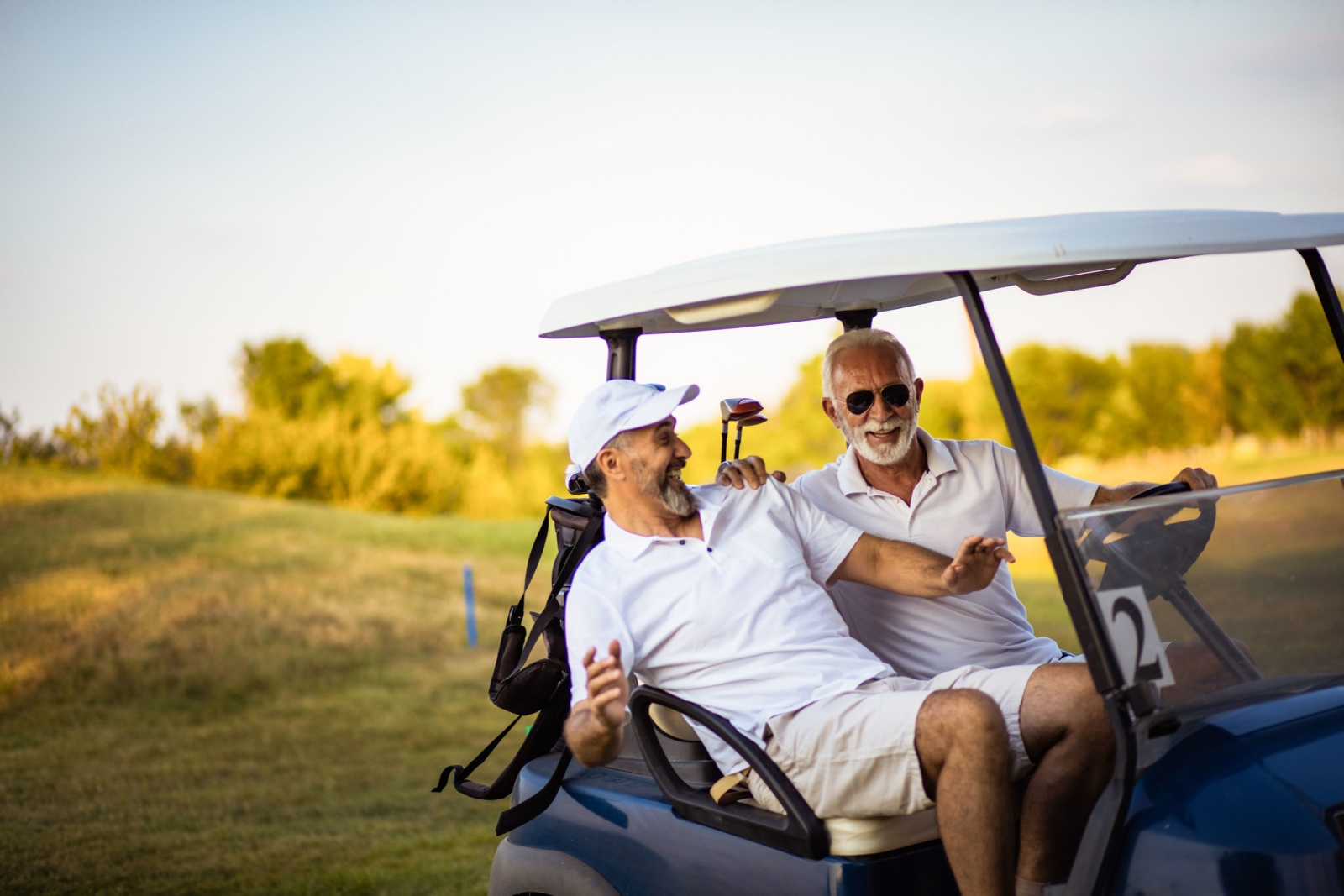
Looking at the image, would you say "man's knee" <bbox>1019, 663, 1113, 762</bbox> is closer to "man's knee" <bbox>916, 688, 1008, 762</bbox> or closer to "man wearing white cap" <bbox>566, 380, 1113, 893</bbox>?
"man wearing white cap" <bbox>566, 380, 1113, 893</bbox>

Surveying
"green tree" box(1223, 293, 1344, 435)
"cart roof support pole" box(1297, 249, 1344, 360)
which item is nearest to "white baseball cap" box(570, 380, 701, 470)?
"cart roof support pole" box(1297, 249, 1344, 360)

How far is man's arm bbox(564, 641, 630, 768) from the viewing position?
7.00 ft

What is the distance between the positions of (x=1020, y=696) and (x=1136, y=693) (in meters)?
0.35

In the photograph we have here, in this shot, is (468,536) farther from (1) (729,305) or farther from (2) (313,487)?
(1) (729,305)

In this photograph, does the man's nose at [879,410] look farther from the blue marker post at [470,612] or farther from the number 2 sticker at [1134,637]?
the blue marker post at [470,612]

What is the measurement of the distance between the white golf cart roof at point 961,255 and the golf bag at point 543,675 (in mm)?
494

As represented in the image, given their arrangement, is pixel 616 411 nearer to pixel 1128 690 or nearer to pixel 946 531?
pixel 946 531

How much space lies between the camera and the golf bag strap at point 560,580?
2.75 meters

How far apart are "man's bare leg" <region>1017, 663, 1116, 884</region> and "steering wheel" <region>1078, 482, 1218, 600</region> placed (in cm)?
23

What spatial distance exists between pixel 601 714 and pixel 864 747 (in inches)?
18.8

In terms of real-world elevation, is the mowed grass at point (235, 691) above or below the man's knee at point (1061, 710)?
below

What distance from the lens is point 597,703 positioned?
2127mm

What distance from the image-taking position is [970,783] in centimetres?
202

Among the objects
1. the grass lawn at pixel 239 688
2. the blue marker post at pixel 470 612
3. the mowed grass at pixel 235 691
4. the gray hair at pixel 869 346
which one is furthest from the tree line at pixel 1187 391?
the gray hair at pixel 869 346
